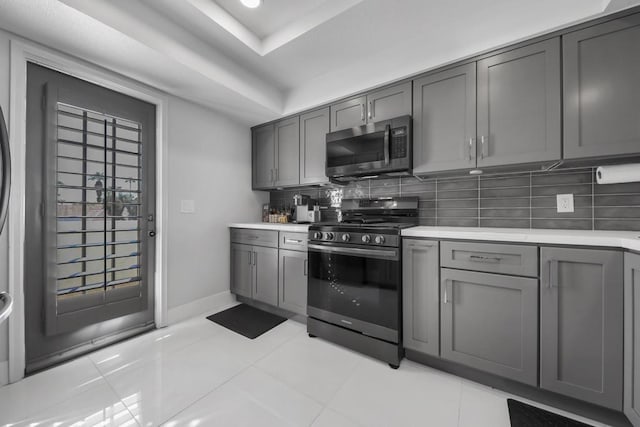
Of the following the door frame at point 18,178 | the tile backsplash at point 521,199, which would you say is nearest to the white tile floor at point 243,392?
the door frame at point 18,178

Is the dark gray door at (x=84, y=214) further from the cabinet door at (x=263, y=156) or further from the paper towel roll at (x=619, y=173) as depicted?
the paper towel roll at (x=619, y=173)

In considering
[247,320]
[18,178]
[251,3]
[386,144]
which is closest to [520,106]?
[386,144]

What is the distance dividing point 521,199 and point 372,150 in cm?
124

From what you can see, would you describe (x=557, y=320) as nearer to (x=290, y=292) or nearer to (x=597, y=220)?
(x=597, y=220)

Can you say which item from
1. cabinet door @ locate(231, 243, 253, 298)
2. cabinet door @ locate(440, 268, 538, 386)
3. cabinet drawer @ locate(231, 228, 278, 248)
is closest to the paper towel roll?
cabinet door @ locate(440, 268, 538, 386)

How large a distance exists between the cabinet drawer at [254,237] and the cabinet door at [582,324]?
2126 millimetres

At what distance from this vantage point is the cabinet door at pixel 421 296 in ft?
5.84

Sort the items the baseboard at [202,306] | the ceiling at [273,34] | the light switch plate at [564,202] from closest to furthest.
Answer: the ceiling at [273,34]
the light switch plate at [564,202]
the baseboard at [202,306]

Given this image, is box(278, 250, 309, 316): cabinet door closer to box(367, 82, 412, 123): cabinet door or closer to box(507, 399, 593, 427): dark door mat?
box(367, 82, 412, 123): cabinet door

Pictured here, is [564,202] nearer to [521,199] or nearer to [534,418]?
[521,199]

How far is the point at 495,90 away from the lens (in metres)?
1.83

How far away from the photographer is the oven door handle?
190 cm

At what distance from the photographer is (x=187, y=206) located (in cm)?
267

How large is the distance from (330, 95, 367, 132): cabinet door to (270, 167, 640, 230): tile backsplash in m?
0.66
